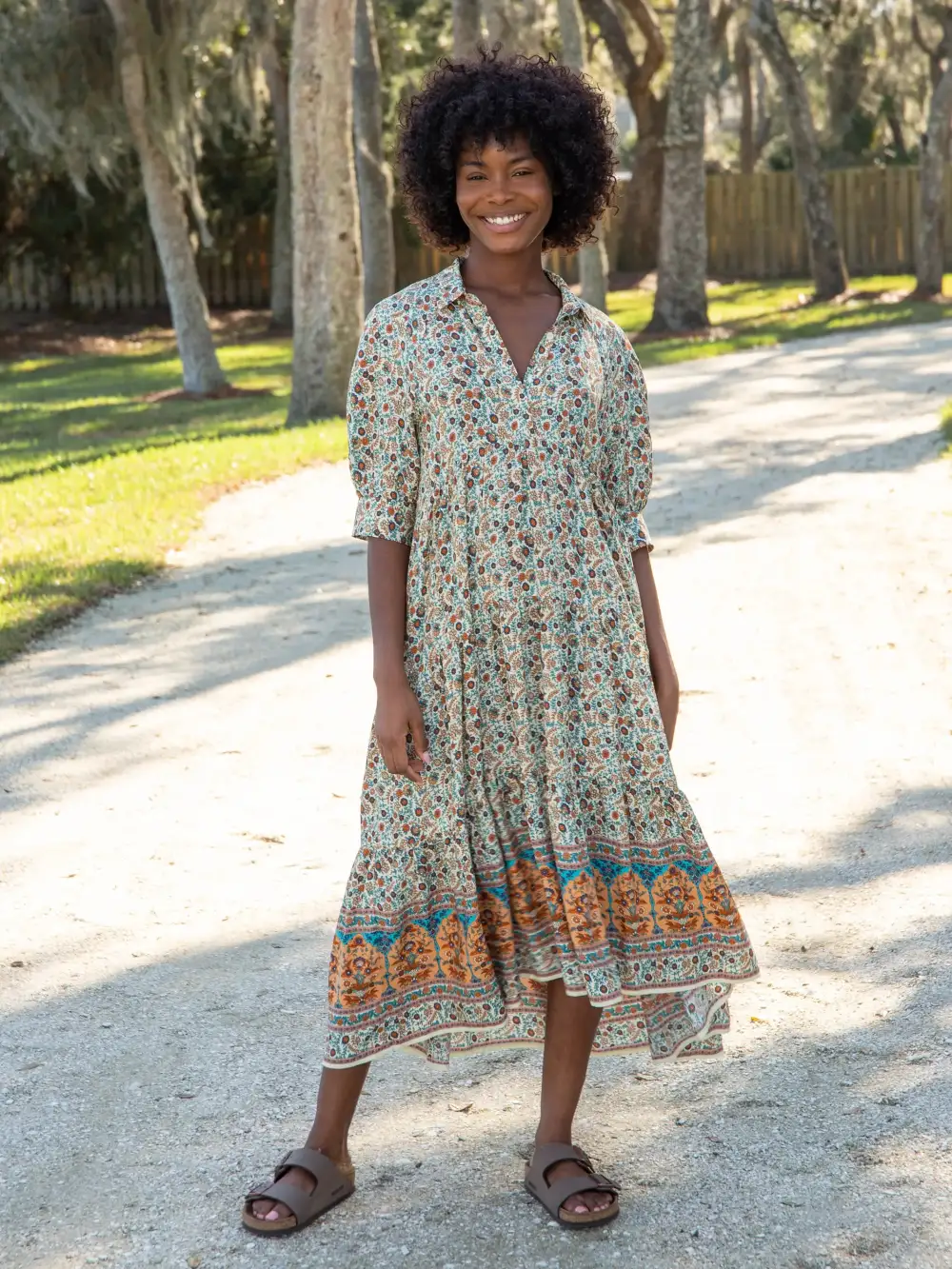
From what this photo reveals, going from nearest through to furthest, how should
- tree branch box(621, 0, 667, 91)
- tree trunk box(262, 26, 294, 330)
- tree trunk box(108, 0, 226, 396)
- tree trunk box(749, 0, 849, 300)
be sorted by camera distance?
tree trunk box(108, 0, 226, 396)
tree trunk box(749, 0, 849, 300)
tree trunk box(262, 26, 294, 330)
tree branch box(621, 0, 667, 91)

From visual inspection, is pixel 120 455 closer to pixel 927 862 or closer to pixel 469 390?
pixel 927 862

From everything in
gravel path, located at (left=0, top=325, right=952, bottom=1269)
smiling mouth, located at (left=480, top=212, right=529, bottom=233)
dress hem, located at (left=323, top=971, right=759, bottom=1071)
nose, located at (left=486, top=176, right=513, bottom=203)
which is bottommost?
gravel path, located at (left=0, top=325, right=952, bottom=1269)

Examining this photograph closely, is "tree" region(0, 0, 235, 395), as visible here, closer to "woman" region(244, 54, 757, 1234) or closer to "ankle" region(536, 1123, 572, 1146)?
"woman" region(244, 54, 757, 1234)

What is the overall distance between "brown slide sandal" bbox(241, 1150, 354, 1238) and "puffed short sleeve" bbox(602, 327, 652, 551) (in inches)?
49.5

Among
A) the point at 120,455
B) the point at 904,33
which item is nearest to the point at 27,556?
the point at 120,455

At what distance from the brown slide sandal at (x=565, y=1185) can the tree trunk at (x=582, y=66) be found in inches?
630

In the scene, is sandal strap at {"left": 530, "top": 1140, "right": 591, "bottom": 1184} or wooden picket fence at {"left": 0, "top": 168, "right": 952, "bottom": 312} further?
wooden picket fence at {"left": 0, "top": 168, "right": 952, "bottom": 312}

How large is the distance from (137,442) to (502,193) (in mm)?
12872

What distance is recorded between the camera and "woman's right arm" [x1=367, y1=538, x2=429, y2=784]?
10.3 feet

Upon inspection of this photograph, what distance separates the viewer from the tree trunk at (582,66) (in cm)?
1964

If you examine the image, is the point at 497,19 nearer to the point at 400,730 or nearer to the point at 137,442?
the point at 137,442

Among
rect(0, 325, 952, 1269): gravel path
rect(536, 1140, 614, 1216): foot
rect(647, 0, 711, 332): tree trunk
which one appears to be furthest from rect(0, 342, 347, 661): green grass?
rect(536, 1140, 614, 1216): foot

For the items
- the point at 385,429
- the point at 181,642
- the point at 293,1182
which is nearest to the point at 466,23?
the point at 181,642

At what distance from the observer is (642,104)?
100 feet
